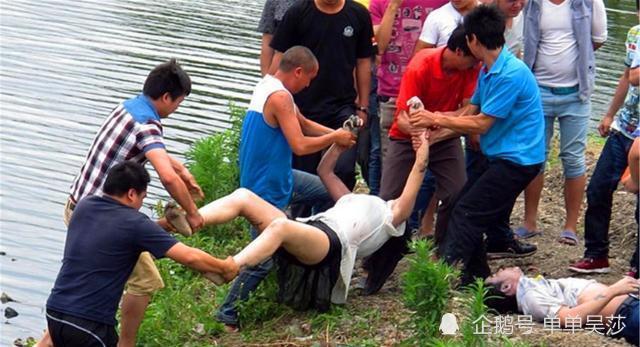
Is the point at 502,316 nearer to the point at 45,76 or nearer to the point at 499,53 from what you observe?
the point at 499,53

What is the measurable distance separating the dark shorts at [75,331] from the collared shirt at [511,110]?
300 cm

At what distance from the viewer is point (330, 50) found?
30.2ft

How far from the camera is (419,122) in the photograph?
8.30 m

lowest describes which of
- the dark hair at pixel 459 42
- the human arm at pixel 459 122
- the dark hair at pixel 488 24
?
the human arm at pixel 459 122

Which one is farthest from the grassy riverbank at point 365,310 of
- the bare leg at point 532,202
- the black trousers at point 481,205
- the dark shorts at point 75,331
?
the dark shorts at point 75,331

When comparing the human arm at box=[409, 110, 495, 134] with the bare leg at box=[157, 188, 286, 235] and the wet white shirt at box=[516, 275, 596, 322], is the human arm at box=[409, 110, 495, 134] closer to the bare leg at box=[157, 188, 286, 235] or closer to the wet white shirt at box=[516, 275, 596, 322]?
the wet white shirt at box=[516, 275, 596, 322]

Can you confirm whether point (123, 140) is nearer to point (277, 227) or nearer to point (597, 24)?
point (277, 227)

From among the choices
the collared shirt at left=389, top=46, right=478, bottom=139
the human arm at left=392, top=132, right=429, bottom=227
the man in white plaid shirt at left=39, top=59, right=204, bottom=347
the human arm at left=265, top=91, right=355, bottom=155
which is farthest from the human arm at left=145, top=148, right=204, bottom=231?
the collared shirt at left=389, top=46, right=478, bottom=139

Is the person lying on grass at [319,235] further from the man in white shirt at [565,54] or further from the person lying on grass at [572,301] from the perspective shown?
the man in white shirt at [565,54]

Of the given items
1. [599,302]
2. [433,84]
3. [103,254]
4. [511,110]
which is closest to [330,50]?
[433,84]

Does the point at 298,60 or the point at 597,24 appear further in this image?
the point at 597,24

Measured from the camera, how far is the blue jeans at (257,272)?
7863mm

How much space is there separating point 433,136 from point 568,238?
195cm

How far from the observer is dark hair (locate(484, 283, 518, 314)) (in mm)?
8219
